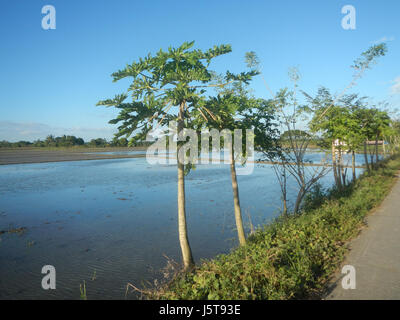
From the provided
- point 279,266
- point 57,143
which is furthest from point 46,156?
point 279,266

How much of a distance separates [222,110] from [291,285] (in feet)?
11.3

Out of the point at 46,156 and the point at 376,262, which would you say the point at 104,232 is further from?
the point at 46,156

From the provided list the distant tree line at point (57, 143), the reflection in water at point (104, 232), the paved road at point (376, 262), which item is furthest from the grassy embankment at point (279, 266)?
the distant tree line at point (57, 143)

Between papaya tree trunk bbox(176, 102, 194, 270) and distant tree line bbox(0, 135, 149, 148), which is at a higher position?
distant tree line bbox(0, 135, 149, 148)

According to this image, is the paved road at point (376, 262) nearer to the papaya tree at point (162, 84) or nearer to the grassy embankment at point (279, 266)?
the grassy embankment at point (279, 266)

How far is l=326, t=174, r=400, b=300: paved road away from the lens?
4.28 metres

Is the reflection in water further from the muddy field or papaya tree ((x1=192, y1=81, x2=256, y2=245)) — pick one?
the muddy field

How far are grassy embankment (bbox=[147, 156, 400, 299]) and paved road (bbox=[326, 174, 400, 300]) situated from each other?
Answer: 0.28 meters

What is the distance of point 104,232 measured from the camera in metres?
10.1

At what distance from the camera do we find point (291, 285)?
430 centimetres

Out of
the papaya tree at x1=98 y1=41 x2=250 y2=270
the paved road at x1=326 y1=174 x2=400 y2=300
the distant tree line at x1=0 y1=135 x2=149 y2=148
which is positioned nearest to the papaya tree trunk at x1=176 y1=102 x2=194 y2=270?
the papaya tree at x1=98 y1=41 x2=250 y2=270

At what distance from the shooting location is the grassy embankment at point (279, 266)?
421cm

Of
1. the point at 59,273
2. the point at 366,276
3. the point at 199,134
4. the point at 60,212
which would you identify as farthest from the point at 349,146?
the point at 60,212
